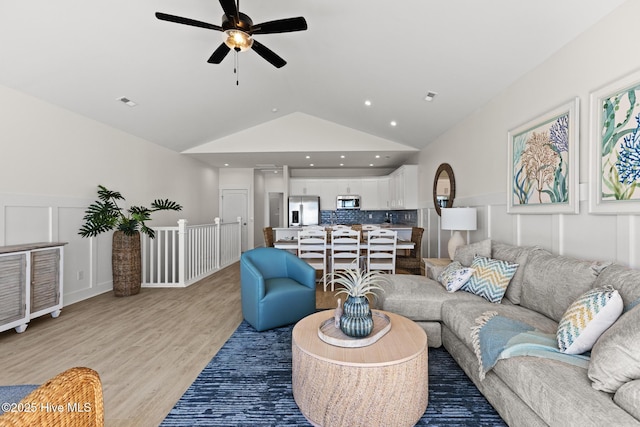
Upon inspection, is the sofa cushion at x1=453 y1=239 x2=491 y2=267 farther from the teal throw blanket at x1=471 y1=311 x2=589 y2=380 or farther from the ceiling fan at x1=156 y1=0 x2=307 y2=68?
the ceiling fan at x1=156 y1=0 x2=307 y2=68

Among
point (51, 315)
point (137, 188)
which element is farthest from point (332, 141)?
point (51, 315)

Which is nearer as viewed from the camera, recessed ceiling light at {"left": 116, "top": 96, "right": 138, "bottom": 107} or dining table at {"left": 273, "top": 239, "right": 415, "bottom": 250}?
recessed ceiling light at {"left": 116, "top": 96, "right": 138, "bottom": 107}

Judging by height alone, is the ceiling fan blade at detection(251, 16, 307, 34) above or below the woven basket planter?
above

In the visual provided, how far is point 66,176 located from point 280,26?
3.44 metres

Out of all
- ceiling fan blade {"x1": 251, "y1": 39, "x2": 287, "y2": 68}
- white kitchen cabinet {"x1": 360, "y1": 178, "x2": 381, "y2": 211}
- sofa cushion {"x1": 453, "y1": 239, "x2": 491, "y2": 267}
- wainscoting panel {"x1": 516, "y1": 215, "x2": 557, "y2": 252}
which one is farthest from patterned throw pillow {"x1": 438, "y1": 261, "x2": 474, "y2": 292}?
white kitchen cabinet {"x1": 360, "y1": 178, "x2": 381, "y2": 211}

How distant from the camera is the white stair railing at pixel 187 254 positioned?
512 centimetres

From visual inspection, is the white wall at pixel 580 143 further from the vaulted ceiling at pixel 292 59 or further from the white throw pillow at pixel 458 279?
the white throw pillow at pixel 458 279

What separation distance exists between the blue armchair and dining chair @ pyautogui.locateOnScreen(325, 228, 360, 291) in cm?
106

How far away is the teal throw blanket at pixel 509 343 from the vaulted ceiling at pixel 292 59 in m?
2.14

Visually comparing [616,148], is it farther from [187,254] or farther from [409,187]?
[187,254]

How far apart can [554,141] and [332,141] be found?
4164 mm

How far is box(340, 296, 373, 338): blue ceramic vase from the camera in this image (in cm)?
188

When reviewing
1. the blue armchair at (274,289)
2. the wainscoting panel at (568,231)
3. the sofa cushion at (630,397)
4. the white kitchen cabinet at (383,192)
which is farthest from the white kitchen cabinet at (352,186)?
the sofa cushion at (630,397)

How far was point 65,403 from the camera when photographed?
67cm
